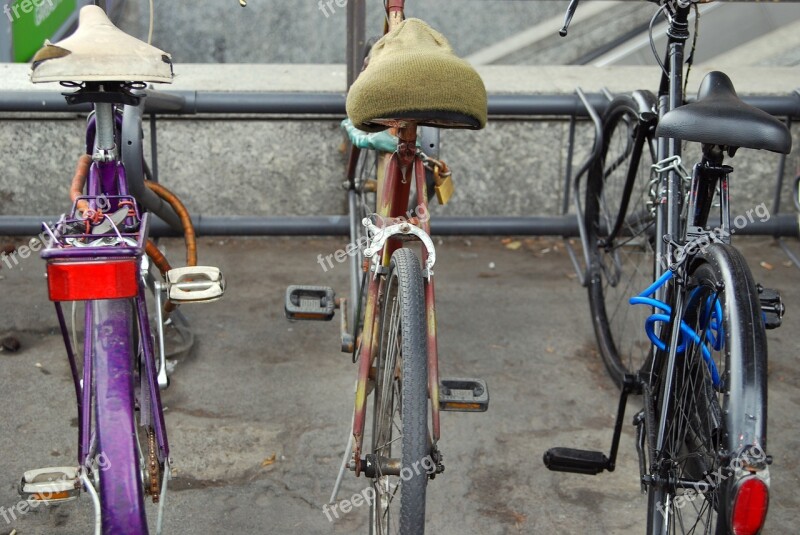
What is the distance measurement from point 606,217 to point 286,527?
7.01ft

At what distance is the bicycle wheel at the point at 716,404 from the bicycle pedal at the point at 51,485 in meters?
1.60

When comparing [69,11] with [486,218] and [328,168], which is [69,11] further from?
[486,218]

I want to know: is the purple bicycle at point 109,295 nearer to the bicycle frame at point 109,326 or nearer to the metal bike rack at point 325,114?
the bicycle frame at point 109,326

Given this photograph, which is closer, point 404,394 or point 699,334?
point 404,394

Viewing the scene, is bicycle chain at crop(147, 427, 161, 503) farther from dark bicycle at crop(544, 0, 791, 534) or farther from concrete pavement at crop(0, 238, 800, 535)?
dark bicycle at crop(544, 0, 791, 534)

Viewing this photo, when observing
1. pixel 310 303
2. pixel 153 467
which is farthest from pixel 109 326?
pixel 310 303

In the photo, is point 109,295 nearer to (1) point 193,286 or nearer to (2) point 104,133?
(1) point 193,286

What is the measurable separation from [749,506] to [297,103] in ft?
12.2

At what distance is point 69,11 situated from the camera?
28.7ft

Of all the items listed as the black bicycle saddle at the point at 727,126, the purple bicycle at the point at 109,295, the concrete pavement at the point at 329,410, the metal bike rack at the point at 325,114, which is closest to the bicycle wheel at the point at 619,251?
the concrete pavement at the point at 329,410

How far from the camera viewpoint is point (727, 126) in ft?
8.86

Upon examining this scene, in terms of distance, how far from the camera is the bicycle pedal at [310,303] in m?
3.71

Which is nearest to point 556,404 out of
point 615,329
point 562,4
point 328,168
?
point 615,329

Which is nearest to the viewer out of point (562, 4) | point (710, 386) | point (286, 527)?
point (710, 386)
